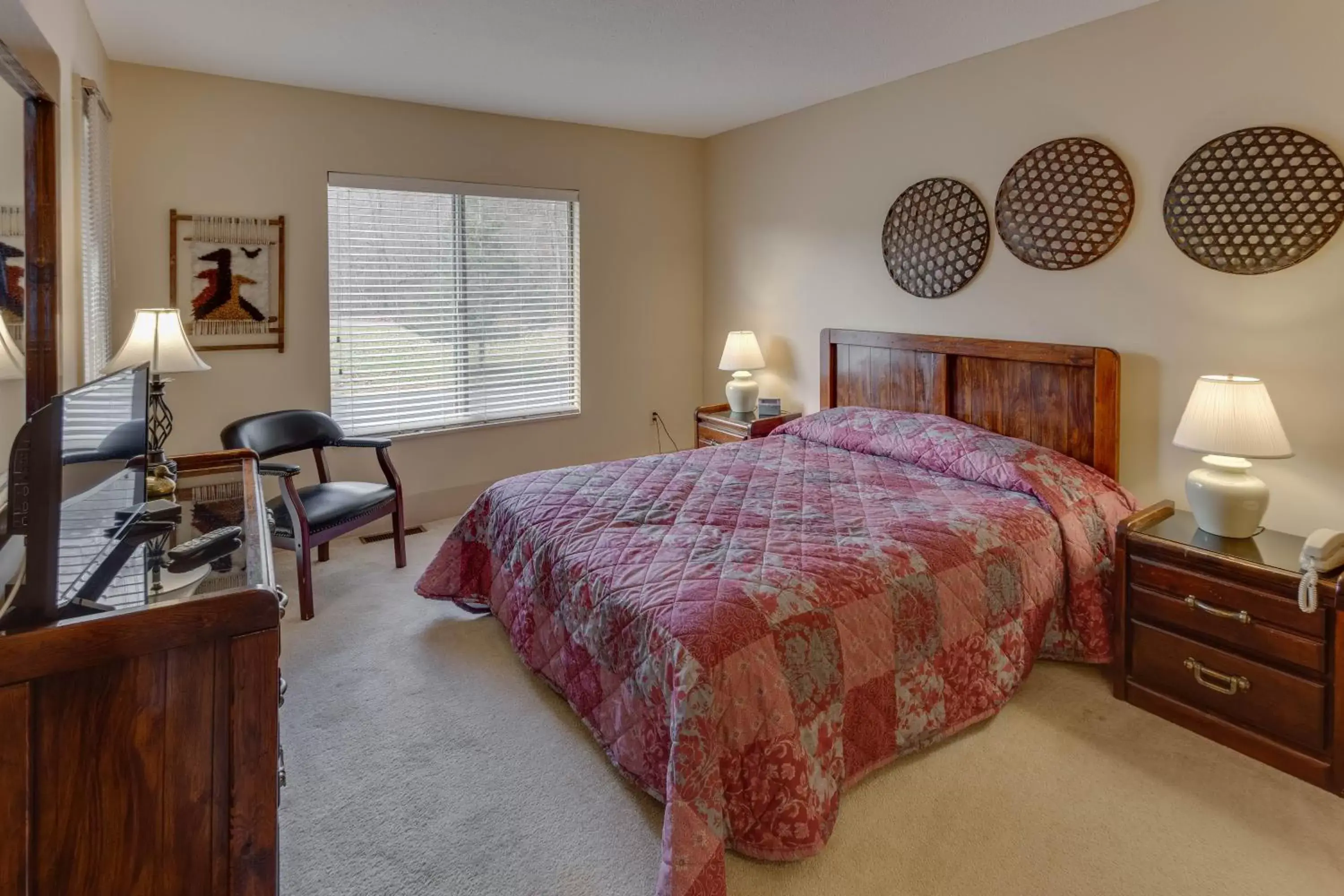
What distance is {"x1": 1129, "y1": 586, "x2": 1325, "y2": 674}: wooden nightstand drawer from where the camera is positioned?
2.14 metres

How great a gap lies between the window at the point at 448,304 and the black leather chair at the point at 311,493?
436 millimetres

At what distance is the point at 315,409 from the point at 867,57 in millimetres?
3396

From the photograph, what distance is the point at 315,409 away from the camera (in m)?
4.21

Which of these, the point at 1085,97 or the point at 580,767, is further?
the point at 1085,97

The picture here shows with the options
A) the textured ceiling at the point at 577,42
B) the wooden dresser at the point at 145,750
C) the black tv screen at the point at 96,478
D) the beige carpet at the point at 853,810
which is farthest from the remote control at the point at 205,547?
the textured ceiling at the point at 577,42

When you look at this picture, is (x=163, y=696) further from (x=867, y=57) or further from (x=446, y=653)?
(x=867, y=57)

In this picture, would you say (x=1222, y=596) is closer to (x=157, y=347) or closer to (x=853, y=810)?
(x=853, y=810)

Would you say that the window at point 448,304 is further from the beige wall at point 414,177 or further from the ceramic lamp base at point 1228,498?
the ceramic lamp base at point 1228,498

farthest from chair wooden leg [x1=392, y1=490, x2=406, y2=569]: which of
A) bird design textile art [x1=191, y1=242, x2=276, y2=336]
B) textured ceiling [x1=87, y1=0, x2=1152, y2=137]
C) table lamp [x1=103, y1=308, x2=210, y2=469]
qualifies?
textured ceiling [x1=87, y1=0, x2=1152, y2=137]

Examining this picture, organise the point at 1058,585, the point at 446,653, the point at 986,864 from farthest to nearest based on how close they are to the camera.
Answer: the point at 446,653, the point at 1058,585, the point at 986,864

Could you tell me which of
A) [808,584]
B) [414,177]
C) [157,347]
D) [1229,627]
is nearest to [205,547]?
[808,584]

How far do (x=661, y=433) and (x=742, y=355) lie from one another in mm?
1067

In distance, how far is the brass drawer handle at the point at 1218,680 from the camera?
2.29 meters

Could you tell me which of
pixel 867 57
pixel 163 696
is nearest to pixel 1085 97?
pixel 867 57
